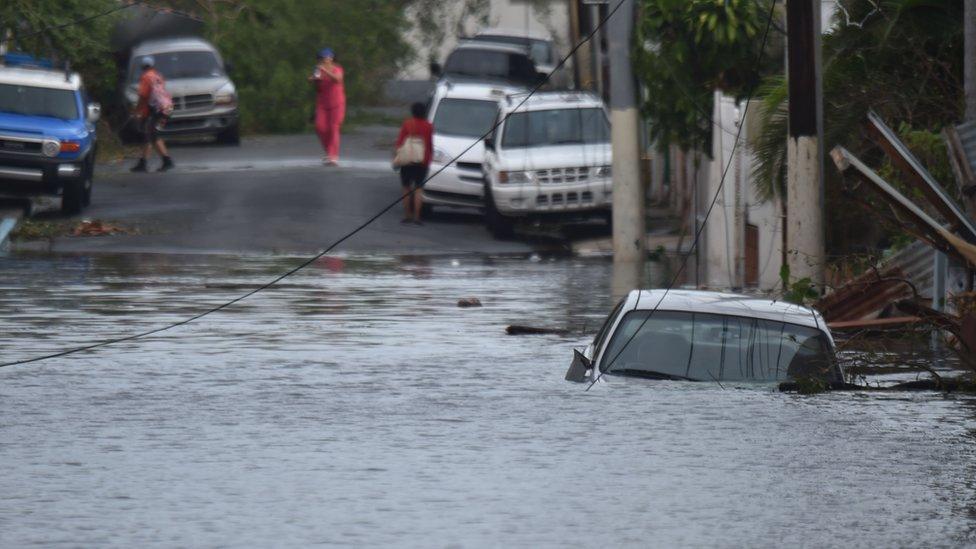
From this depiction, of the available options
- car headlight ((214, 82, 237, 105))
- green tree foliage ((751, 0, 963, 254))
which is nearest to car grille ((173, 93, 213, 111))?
car headlight ((214, 82, 237, 105))

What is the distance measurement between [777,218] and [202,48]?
810 inches

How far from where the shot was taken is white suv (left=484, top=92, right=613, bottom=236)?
29.4 metres

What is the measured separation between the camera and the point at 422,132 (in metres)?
30.5

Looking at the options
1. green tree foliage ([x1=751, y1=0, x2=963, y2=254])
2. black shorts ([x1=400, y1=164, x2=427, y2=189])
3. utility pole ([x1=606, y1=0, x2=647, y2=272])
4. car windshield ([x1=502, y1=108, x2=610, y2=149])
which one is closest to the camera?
green tree foliage ([x1=751, y1=0, x2=963, y2=254])

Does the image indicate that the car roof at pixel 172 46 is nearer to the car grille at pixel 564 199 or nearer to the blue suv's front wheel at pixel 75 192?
the blue suv's front wheel at pixel 75 192

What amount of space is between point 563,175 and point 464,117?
367cm

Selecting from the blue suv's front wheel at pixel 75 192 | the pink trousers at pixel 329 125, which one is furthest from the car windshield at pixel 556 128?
the blue suv's front wheel at pixel 75 192

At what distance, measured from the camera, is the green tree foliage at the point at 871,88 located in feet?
71.8

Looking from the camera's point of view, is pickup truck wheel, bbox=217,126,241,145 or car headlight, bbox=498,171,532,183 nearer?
car headlight, bbox=498,171,532,183

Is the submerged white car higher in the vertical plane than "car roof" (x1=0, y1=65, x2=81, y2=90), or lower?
lower

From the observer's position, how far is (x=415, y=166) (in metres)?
30.0

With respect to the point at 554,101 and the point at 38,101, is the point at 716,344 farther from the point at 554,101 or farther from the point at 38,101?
the point at 38,101

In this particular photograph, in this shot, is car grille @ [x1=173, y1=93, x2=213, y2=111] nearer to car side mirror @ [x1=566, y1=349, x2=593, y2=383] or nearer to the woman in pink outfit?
the woman in pink outfit

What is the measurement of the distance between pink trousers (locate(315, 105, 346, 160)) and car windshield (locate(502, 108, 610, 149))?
5.34m
